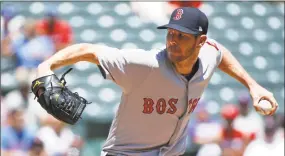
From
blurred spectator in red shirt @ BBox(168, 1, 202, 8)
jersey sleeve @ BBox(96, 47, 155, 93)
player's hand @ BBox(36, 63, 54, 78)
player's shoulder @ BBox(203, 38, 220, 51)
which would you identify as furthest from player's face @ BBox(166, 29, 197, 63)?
blurred spectator in red shirt @ BBox(168, 1, 202, 8)

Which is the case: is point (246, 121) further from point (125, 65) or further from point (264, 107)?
point (125, 65)

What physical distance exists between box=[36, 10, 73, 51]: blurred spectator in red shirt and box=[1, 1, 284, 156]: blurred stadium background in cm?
30

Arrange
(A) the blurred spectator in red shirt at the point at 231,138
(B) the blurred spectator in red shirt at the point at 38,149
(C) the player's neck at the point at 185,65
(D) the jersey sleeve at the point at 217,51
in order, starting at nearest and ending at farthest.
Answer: (C) the player's neck at the point at 185,65 → (D) the jersey sleeve at the point at 217,51 → (B) the blurred spectator in red shirt at the point at 38,149 → (A) the blurred spectator in red shirt at the point at 231,138

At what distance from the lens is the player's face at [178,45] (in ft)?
10.5

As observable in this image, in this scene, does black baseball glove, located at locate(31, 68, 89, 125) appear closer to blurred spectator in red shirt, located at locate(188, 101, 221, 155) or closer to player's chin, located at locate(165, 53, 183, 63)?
player's chin, located at locate(165, 53, 183, 63)

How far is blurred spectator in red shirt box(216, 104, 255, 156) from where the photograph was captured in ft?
21.9

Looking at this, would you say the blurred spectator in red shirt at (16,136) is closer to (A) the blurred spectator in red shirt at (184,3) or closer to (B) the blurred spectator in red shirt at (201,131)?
(B) the blurred spectator in red shirt at (201,131)

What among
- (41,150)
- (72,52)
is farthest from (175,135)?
(41,150)

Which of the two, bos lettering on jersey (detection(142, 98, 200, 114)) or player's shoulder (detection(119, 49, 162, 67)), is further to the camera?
bos lettering on jersey (detection(142, 98, 200, 114))

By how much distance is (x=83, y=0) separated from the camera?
333 inches

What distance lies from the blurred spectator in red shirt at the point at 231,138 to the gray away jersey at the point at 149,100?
322cm

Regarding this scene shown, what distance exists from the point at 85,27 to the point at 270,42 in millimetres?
2706

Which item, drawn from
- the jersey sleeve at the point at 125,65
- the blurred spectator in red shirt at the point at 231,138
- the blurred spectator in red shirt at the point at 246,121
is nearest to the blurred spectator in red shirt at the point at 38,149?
the blurred spectator in red shirt at the point at 231,138

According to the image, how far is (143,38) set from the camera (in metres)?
8.19
